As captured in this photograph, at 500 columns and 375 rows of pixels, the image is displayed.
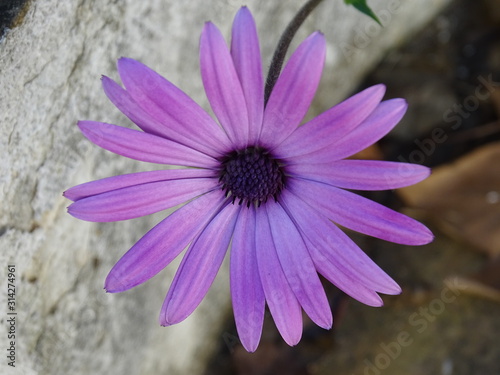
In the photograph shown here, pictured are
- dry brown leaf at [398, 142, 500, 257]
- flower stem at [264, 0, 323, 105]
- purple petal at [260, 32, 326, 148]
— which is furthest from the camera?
dry brown leaf at [398, 142, 500, 257]

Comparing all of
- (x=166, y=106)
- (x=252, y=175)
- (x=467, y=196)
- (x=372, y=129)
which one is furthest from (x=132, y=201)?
(x=467, y=196)

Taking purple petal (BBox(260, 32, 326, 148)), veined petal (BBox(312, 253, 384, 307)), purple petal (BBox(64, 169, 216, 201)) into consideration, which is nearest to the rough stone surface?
purple petal (BBox(64, 169, 216, 201))

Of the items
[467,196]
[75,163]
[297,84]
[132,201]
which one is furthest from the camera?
[467,196]

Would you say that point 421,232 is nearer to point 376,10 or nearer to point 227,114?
point 227,114

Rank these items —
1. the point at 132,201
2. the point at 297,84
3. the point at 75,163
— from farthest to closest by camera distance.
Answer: the point at 75,163 → the point at 132,201 → the point at 297,84

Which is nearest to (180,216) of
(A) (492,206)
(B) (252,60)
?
(B) (252,60)

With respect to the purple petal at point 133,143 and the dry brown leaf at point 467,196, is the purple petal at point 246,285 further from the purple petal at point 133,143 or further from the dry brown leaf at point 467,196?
the dry brown leaf at point 467,196

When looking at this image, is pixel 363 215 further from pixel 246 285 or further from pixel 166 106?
pixel 166 106

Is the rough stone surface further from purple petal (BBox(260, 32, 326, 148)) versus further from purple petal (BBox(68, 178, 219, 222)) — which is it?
purple petal (BBox(260, 32, 326, 148))
